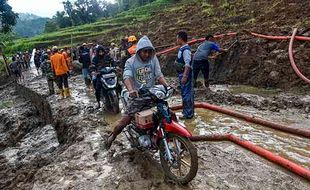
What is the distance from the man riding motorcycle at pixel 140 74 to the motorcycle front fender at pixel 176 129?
0.63m

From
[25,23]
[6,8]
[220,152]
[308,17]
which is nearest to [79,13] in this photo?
[6,8]

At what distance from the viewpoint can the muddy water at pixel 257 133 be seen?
5932mm

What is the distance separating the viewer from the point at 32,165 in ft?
26.3

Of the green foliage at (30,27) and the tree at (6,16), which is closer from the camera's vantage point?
the tree at (6,16)

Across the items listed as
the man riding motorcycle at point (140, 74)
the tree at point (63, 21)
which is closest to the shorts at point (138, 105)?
the man riding motorcycle at point (140, 74)

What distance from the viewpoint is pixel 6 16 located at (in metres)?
42.5

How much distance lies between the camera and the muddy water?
593 cm

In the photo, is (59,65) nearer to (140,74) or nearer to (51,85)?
(51,85)

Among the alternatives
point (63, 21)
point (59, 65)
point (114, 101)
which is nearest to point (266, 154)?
point (114, 101)

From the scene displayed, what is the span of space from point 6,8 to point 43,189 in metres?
41.5

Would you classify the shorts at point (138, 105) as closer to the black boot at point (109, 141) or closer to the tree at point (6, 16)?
the black boot at point (109, 141)

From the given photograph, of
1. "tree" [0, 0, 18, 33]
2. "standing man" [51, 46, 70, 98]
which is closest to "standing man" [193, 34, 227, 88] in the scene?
"standing man" [51, 46, 70, 98]

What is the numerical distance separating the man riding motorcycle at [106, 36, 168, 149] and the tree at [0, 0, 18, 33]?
4078 cm

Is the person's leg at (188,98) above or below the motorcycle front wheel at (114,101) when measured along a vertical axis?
above
